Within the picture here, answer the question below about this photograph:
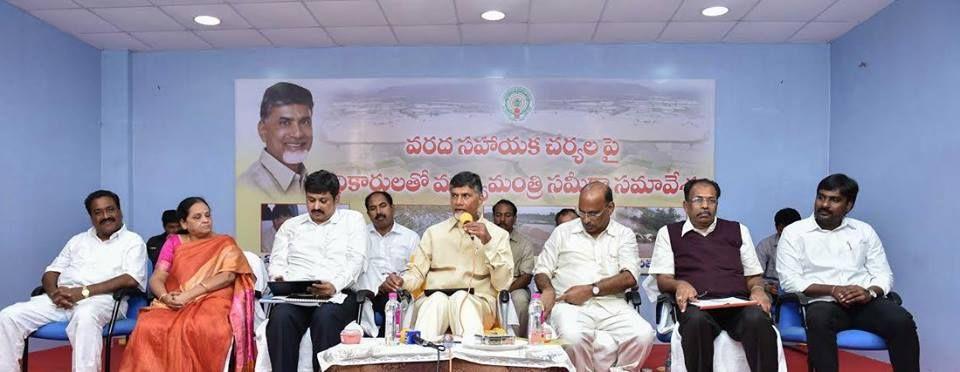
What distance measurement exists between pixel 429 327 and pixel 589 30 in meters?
3.46

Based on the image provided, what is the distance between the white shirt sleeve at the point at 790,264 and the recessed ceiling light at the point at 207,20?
485 cm

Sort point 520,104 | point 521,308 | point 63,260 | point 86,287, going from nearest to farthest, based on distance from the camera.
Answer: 1. point 521,308
2. point 86,287
3. point 63,260
4. point 520,104

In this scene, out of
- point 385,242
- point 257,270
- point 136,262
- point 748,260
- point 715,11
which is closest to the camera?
point 748,260

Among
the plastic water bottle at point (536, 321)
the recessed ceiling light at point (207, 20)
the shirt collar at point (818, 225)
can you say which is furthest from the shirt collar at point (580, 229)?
the recessed ceiling light at point (207, 20)

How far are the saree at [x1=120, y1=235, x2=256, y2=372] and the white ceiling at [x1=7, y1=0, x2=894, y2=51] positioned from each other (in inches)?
83.8

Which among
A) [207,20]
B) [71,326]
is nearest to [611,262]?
[71,326]

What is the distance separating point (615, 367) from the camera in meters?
4.07

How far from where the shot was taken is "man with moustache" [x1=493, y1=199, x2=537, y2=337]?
446 centimetres

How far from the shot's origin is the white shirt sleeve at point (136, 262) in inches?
187

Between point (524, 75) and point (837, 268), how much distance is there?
333 cm

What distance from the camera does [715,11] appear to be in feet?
18.3

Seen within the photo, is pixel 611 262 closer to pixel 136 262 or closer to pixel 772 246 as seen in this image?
pixel 772 246

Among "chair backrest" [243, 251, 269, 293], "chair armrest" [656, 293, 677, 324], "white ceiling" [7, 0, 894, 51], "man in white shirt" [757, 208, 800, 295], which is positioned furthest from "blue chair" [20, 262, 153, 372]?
"man in white shirt" [757, 208, 800, 295]

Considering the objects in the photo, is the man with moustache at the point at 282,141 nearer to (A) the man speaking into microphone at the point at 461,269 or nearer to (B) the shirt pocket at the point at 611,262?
(A) the man speaking into microphone at the point at 461,269
